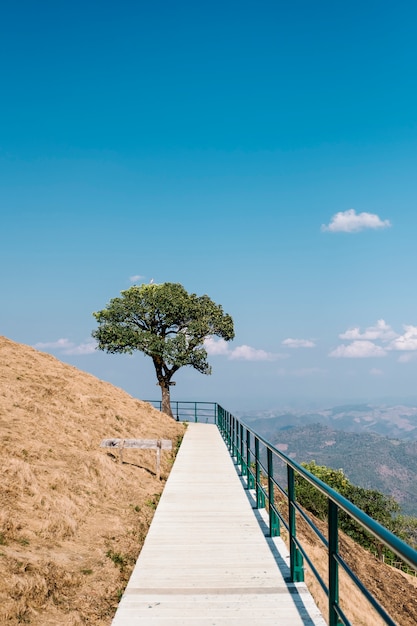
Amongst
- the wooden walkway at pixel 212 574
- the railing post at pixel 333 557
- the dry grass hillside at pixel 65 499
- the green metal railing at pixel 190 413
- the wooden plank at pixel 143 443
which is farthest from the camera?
the green metal railing at pixel 190 413

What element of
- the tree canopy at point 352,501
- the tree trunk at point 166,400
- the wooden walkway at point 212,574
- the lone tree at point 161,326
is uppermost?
the lone tree at point 161,326

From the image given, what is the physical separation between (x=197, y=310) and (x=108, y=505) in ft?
86.7

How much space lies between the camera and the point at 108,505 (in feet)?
38.7

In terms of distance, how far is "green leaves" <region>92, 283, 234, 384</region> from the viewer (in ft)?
121

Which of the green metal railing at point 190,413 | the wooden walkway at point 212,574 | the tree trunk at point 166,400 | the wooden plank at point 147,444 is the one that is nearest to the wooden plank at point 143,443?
the wooden plank at point 147,444

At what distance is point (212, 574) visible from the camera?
653 cm

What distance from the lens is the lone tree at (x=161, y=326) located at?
36781 millimetres

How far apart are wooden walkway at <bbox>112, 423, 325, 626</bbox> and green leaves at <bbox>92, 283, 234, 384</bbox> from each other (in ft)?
84.5

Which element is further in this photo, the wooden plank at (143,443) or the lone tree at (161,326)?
the lone tree at (161,326)

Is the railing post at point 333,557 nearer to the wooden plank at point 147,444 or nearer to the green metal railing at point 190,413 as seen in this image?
the wooden plank at point 147,444

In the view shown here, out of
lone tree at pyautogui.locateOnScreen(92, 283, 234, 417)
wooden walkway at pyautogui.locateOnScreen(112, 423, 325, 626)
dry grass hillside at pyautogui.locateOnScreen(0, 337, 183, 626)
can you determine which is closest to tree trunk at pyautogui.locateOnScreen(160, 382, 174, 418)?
lone tree at pyautogui.locateOnScreen(92, 283, 234, 417)

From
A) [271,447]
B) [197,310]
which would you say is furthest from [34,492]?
[197,310]

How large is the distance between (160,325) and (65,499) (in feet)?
90.2

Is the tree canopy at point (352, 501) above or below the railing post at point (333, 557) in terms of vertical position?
below
